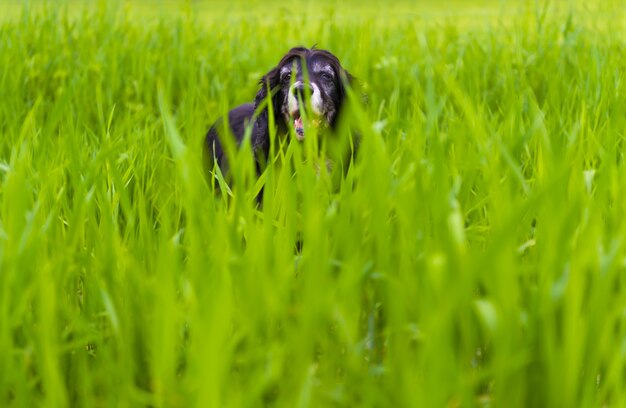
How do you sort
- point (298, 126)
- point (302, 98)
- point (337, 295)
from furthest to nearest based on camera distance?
point (302, 98), point (298, 126), point (337, 295)

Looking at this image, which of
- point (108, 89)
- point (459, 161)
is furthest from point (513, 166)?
point (108, 89)

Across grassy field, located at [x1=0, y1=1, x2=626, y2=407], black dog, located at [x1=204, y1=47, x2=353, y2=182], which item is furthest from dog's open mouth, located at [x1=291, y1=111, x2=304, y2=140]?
grassy field, located at [x1=0, y1=1, x2=626, y2=407]

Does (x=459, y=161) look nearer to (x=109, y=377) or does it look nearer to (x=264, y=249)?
(x=264, y=249)

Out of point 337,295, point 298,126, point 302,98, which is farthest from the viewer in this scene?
point 302,98

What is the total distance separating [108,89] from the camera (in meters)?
4.36

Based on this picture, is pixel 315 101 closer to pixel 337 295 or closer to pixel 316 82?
pixel 316 82

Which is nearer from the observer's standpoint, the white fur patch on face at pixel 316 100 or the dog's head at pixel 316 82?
the white fur patch on face at pixel 316 100

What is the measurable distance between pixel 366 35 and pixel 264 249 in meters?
3.70

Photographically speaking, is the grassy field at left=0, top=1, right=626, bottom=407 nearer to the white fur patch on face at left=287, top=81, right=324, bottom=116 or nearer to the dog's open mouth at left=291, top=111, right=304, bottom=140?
the dog's open mouth at left=291, top=111, right=304, bottom=140

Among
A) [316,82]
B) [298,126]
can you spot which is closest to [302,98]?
[316,82]

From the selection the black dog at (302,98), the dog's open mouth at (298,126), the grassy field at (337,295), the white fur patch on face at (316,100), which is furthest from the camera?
the black dog at (302,98)

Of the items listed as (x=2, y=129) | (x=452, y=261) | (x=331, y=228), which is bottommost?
(x=2, y=129)

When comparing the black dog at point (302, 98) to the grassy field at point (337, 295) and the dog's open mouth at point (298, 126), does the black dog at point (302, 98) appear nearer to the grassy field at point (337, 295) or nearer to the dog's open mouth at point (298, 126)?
the dog's open mouth at point (298, 126)

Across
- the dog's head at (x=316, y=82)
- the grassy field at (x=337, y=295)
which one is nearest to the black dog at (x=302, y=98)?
the dog's head at (x=316, y=82)
